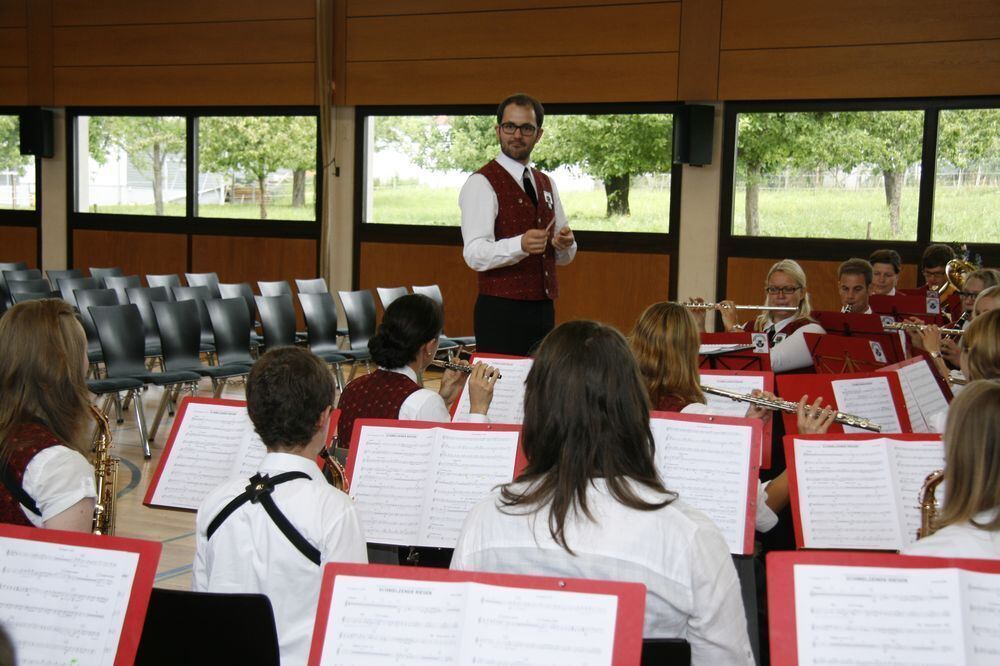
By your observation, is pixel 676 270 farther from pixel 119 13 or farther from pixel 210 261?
pixel 119 13

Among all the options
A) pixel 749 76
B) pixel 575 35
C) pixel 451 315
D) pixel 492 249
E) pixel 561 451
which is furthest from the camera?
pixel 451 315

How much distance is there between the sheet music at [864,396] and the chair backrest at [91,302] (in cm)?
502

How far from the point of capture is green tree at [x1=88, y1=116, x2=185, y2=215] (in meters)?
10.2

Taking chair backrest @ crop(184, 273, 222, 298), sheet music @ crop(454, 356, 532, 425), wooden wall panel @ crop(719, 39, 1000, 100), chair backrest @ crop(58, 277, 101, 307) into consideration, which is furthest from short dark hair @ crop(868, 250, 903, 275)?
chair backrest @ crop(58, 277, 101, 307)

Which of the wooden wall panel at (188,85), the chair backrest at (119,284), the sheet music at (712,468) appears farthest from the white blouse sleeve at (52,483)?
the wooden wall panel at (188,85)

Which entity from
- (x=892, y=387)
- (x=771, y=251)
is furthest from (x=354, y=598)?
(x=771, y=251)

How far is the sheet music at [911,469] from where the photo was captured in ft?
7.55

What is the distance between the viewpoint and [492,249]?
382 centimetres

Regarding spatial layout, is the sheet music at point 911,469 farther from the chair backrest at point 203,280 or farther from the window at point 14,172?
the window at point 14,172

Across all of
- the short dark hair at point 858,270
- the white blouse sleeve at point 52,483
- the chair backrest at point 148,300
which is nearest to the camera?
the white blouse sleeve at point 52,483

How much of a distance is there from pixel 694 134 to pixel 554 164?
1.37 m

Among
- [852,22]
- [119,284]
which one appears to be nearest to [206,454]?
[119,284]

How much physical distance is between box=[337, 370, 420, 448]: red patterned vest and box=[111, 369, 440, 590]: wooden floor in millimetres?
638

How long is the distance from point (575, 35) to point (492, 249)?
510 centimetres
